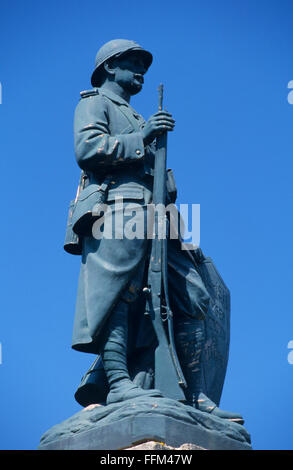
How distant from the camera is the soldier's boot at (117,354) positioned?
10.5 metres

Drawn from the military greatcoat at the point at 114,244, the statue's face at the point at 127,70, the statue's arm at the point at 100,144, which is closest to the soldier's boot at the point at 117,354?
the military greatcoat at the point at 114,244

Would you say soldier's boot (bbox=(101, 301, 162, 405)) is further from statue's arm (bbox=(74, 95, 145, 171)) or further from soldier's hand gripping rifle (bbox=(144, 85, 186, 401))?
statue's arm (bbox=(74, 95, 145, 171))

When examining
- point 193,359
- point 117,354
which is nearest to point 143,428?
point 117,354

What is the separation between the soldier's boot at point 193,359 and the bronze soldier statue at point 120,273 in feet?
0.04

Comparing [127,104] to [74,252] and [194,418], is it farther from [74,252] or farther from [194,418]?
[194,418]

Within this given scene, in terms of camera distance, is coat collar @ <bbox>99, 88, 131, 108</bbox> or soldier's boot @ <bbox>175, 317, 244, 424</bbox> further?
coat collar @ <bbox>99, 88, 131, 108</bbox>

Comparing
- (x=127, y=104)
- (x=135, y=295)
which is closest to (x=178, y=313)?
(x=135, y=295)

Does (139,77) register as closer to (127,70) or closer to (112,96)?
(127,70)

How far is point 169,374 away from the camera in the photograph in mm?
10617

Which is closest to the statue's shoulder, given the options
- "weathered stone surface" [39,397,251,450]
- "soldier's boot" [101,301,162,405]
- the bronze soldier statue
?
the bronze soldier statue

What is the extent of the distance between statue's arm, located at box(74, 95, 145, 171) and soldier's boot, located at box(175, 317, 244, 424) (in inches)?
84.7

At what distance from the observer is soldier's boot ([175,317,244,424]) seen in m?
11.0

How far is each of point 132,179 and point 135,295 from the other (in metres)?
1.53

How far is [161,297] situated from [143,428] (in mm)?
1876
